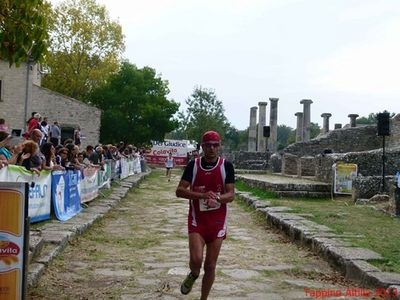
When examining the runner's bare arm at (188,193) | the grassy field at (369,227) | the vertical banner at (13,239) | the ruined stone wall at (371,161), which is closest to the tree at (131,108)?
the ruined stone wall at (371,161)

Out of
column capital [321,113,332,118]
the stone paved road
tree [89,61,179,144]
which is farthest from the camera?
column capital [321,113,332,118]

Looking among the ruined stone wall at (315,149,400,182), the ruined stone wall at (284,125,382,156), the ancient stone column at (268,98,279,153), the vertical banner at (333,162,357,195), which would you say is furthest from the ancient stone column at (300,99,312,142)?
the vertical banner at (333,162,357,195)

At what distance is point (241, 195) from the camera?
1761cm

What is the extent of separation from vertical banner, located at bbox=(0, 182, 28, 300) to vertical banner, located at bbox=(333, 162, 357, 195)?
1353 cm

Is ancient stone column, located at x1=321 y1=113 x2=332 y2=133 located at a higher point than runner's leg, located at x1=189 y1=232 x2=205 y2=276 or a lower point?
higher

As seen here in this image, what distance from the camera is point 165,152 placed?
162ft

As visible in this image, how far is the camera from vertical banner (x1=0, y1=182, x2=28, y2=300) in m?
4.45

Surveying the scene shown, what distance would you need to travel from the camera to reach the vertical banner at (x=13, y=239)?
4.45 meters

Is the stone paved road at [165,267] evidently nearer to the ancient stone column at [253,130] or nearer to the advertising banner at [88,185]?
the advertising banner at [88,185]

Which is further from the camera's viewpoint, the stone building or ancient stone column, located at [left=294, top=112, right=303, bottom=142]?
ancient stone column, located at [left=294, top=112, right=303, bottom=142]

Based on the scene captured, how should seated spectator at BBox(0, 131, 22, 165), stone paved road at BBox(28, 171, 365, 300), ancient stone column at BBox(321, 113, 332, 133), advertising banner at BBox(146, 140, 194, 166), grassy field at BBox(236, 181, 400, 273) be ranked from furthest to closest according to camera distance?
advertising banner at BBox(146, 140, 194, 166), ancient stone column at BBox(321, 113, 332, 133), seated spectator at BBox(0, 131, 22, 165), grassy field at BBox(236, 181, 400, 273), stone paved road at BBox(28, 171, 365, 300)

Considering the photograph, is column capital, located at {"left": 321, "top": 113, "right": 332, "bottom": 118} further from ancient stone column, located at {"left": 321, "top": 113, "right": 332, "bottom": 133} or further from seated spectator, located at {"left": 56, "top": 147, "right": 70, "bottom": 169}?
seated spectator, located at {"left": 56, "top": 147, "right": 70, "bottom": 169}

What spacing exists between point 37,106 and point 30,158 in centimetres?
2673

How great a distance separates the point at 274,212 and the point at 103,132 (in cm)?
3048
